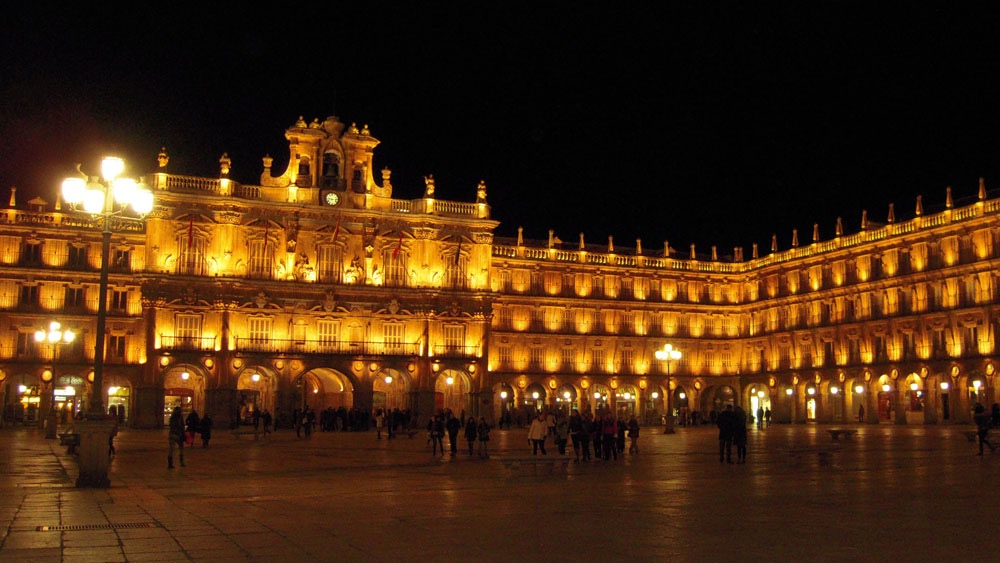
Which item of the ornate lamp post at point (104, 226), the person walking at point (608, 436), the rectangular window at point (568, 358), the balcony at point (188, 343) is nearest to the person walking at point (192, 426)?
the person walking at point (608, 436)

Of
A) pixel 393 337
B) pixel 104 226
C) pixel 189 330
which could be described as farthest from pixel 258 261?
pixel 104 226

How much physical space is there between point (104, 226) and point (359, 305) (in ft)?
155

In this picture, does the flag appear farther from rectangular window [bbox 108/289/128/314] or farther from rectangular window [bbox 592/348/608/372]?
rectangular window [bbox 592/348/608/372]

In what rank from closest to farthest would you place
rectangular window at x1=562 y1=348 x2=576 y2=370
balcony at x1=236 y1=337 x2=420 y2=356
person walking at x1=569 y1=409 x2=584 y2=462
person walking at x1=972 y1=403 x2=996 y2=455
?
person walking at x1=569 y1=409 x2=584 y2=462 < person walking at x1=972 y1=403 x2=996 y2=455 < balcony at x1=236 y1=337 x2=420 y2=356 < rectangular window at x1=562 y1=348 x2=576 y2=370

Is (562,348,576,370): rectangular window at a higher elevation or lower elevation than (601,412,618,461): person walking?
higher

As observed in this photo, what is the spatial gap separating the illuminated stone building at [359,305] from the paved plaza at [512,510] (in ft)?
121

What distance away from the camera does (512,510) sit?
57.4 ft

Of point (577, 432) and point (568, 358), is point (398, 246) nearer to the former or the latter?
point (568, 358)

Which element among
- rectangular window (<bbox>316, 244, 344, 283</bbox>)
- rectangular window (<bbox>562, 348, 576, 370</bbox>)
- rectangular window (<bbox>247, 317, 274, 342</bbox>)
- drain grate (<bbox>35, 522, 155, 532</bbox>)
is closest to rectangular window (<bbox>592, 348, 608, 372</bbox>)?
rectangular window (<bbox>562, 348, 576, 370</bbox>)

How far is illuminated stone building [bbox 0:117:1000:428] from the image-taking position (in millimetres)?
66688

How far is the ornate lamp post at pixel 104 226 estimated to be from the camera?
72.1 feet

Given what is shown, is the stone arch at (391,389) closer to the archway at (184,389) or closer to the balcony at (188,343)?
the balcony at (188,343)

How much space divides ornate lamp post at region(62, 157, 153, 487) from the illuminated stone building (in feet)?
143

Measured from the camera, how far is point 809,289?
264ft
